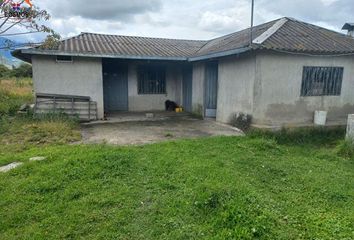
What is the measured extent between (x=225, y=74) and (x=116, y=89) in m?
5.62

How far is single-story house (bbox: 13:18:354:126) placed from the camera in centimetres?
823

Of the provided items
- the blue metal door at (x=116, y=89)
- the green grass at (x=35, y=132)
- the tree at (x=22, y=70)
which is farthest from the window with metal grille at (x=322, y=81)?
the tree at (x=22, y=70)

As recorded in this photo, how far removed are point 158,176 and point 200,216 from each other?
144cm

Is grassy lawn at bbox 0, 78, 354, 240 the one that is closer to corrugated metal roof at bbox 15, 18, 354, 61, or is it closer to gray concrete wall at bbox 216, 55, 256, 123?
gray concrete wall at bbox 216, 55, 256, 123

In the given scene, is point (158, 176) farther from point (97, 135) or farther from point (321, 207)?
point (97, 135)

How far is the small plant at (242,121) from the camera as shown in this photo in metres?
8.50

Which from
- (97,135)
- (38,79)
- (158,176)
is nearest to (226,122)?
(97,135)

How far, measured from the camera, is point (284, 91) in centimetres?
838

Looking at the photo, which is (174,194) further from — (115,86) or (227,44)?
(115,86)

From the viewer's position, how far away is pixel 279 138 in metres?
8.01

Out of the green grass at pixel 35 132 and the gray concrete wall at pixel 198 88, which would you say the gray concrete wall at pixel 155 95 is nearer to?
the gray concrete wall at pixel 198 88

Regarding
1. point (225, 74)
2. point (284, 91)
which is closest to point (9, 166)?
point (225, 74)

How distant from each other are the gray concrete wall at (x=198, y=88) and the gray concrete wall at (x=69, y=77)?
13.5ft

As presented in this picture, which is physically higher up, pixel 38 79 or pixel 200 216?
pixel 38 79
